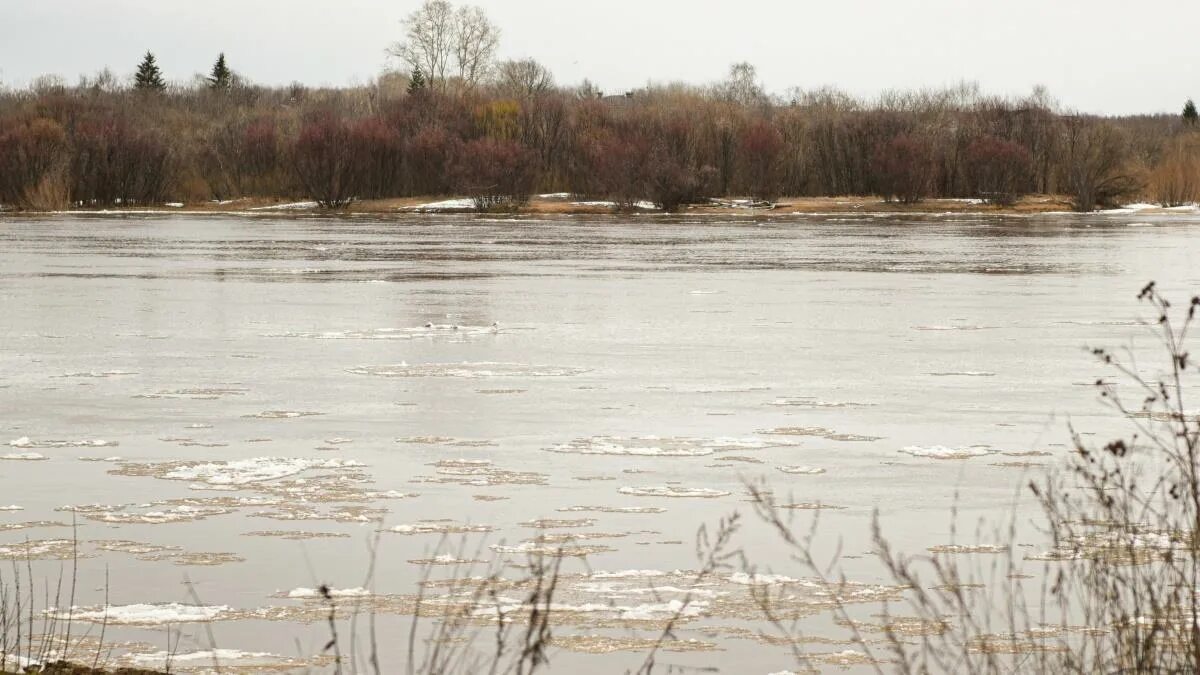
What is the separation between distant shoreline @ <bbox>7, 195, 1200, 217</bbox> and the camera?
62062 mm

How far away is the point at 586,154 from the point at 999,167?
1709 centimetres

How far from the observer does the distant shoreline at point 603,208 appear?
62.1m

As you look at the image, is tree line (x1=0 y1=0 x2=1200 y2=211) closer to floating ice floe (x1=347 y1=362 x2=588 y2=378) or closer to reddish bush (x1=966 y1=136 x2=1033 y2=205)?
reddish bush (x1=966 y1=136 x2=1033 y2=205)

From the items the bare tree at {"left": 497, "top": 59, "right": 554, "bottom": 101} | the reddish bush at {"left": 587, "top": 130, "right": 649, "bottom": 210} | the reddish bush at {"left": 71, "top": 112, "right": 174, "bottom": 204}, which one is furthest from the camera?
the bare tree at {"left": 497, "top": 59, "right": 554, "bottom": 101}

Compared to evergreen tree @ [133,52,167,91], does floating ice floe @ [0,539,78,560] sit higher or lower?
lower

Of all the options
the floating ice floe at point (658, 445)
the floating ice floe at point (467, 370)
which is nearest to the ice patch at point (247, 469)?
the floating ice floe at point (658, 445)

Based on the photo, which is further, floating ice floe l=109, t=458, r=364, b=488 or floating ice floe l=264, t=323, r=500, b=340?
floating ice floe l=264, t=323, r=500, b=340

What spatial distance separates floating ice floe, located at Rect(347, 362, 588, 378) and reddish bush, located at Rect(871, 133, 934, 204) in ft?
171

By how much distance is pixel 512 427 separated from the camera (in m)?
11.2

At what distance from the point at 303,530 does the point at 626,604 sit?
7.08ft

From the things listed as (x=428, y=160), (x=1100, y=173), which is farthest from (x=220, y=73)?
(x=1100, y=173)

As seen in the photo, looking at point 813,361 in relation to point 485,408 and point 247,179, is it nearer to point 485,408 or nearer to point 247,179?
point 485,408

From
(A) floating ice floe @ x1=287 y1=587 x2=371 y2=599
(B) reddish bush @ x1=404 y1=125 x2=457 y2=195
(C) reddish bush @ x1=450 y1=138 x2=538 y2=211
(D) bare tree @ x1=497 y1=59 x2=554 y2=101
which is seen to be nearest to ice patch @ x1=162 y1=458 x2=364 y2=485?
(A) floating ice floe @ x1=287 y1=587 x2=371 y2=599

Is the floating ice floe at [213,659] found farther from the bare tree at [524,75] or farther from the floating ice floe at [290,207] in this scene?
the bare tree at [524,75]
